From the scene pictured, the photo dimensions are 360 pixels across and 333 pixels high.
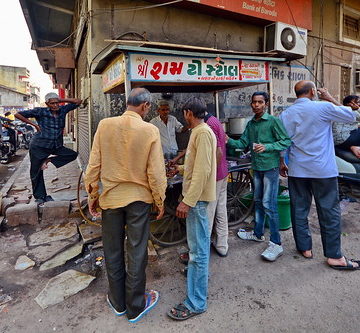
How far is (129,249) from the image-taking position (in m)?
2.32

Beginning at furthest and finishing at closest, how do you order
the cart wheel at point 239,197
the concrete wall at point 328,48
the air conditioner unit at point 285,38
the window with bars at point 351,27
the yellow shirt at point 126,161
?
1. the window with bars at point 351,27
2. the concrete wall at point 328,48
3. the air conditioner unit at point 285,38
4. the cart wheel at point 239,197
5. the yellow shirt at point 126,161

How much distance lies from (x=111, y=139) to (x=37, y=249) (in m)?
2.62

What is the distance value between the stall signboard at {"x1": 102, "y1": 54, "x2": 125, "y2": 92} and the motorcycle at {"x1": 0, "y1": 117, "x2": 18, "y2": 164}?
25.0 ft

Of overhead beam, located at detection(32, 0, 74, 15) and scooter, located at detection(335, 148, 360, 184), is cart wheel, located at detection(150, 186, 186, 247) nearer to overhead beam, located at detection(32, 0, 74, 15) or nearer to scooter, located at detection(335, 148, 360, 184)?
scooter, located at detection(335, 148, 360, 184)

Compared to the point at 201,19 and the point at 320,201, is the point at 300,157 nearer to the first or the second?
the point at 320,201

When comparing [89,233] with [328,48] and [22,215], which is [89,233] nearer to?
[22,215]

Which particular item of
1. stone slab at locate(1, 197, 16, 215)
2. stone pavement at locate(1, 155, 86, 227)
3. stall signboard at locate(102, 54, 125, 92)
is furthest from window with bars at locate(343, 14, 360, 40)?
stone slab at locate(1, 197, 16, 215)

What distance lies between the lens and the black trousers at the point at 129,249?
2293 mm

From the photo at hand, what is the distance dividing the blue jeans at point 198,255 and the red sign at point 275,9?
5.06 metres

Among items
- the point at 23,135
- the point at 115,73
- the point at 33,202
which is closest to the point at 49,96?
the point at 115,73

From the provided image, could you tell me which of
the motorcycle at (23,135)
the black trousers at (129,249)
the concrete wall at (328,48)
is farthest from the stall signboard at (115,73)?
the motorcycle at (23,135)

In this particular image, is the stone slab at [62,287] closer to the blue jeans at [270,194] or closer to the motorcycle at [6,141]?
the blue jeans at [270,194]

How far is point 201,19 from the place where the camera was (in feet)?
20.2

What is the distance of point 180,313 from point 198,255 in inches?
21.4
